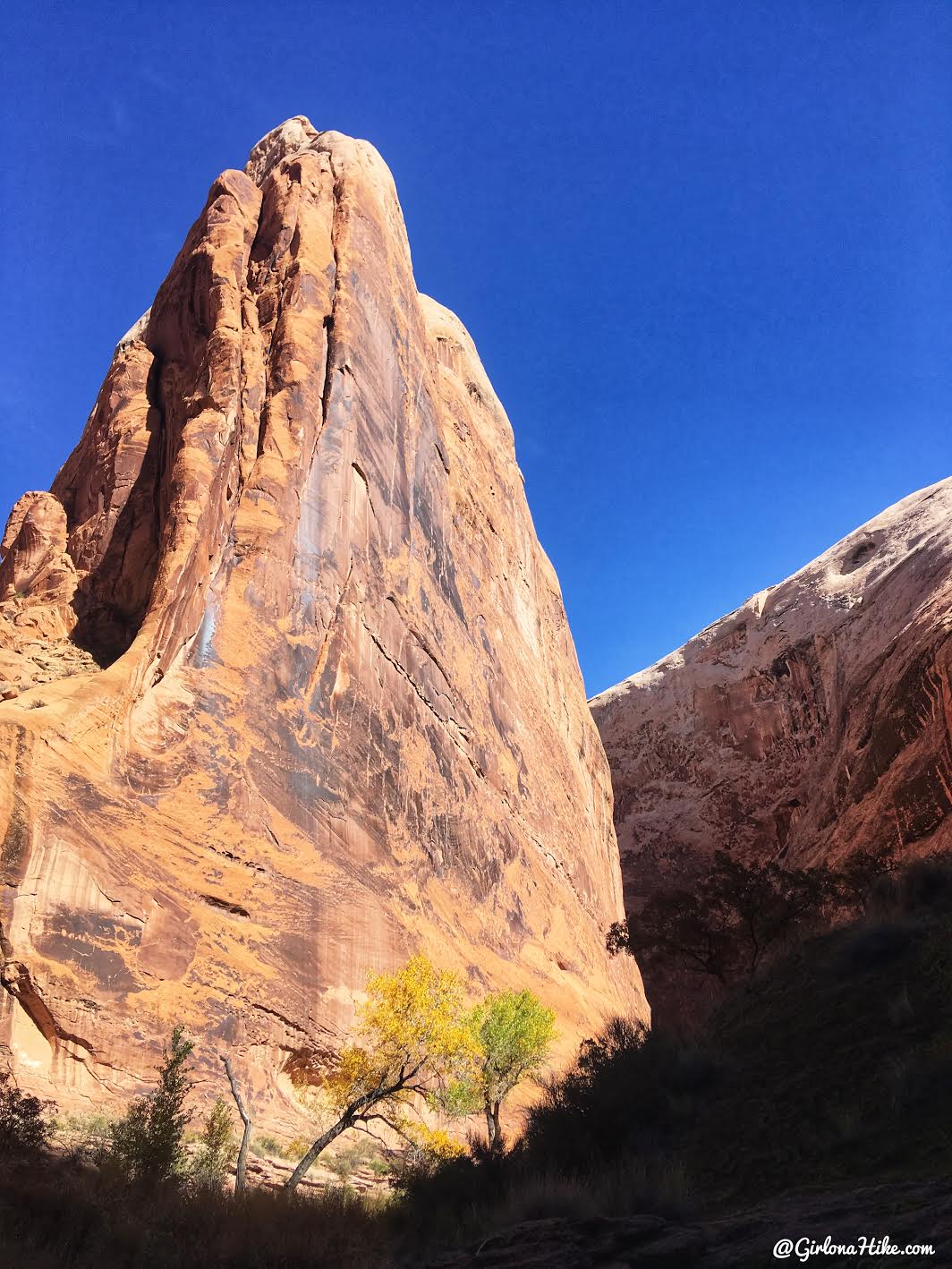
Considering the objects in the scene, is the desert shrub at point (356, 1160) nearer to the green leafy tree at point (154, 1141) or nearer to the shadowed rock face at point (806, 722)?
the green leafy tree at point (154, 1141)

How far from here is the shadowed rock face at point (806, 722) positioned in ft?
107

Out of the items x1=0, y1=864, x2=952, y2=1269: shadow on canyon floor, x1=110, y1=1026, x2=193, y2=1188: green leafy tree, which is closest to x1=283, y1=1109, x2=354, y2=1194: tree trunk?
x1=0, y1=864, x2=952, y2=1269: shadow on canyon floor

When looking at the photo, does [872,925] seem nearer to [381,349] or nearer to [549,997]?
[549,997]

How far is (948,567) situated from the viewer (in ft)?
123

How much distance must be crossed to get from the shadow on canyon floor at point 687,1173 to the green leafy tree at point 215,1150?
1.51 metres

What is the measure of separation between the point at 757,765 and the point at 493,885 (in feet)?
101

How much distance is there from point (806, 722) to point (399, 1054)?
1620 inches

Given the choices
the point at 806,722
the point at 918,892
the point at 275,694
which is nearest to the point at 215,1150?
the point at 275,694

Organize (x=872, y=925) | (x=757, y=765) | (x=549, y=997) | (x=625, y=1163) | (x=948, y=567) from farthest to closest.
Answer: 1. (x=757, y=765)
2. (x=948, y=567)
3. (x=549, y=997)
4. (x=872, y=925)
5. (x=625, y=1163)

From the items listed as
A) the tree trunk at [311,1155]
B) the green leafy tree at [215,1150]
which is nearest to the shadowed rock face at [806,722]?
the tree trunk at [311,1155]

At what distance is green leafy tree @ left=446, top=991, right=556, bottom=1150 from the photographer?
16.9 metres

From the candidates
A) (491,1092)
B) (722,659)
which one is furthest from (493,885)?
(722,659)

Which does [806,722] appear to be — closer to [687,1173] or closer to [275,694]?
[275,694]

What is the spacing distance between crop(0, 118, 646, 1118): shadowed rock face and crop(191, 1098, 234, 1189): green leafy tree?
1.79m
